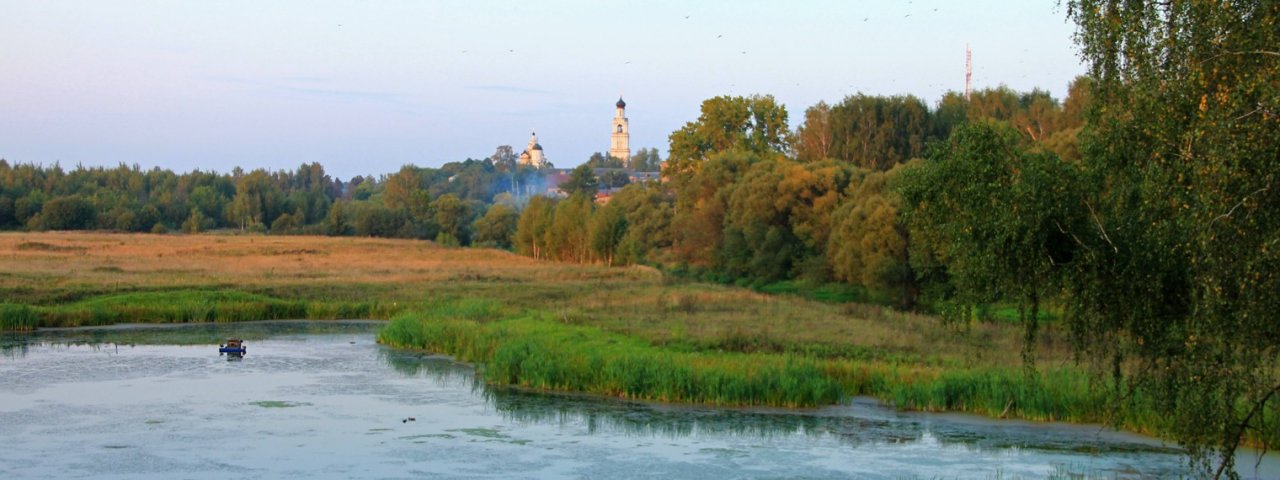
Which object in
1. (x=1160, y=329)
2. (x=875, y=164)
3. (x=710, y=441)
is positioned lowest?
(x=710, y=441)

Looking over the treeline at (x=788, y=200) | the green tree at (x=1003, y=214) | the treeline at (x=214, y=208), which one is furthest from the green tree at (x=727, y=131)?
the green tree at (x=1003, y=214)

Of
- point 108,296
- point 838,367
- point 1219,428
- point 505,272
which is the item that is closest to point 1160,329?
point 1219,428

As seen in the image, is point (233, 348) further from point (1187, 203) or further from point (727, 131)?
point (727, 131)

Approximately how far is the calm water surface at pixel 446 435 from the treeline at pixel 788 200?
18.2m

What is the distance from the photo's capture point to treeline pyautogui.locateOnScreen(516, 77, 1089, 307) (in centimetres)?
4678

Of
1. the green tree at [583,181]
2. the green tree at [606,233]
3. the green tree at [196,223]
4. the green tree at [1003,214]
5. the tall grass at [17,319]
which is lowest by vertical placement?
the tall grass at [17,319]

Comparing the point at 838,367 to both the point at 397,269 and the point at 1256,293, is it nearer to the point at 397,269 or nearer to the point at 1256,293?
the point at 1256,293

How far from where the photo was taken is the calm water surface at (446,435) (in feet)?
56.0

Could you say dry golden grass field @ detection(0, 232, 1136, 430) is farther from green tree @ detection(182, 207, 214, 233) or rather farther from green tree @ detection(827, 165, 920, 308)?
green tree @ detection(182, 207, 214, 233)

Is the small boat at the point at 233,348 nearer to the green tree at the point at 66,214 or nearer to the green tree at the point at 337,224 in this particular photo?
the green tree at the point at 66,214

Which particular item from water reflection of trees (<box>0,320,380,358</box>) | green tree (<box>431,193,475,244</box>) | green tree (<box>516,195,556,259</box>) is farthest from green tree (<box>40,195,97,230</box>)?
water reflection of trees (<box>0,320,380,358</box>)

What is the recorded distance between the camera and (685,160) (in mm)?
79062

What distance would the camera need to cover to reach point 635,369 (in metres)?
23.5

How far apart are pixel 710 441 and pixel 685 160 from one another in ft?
198
